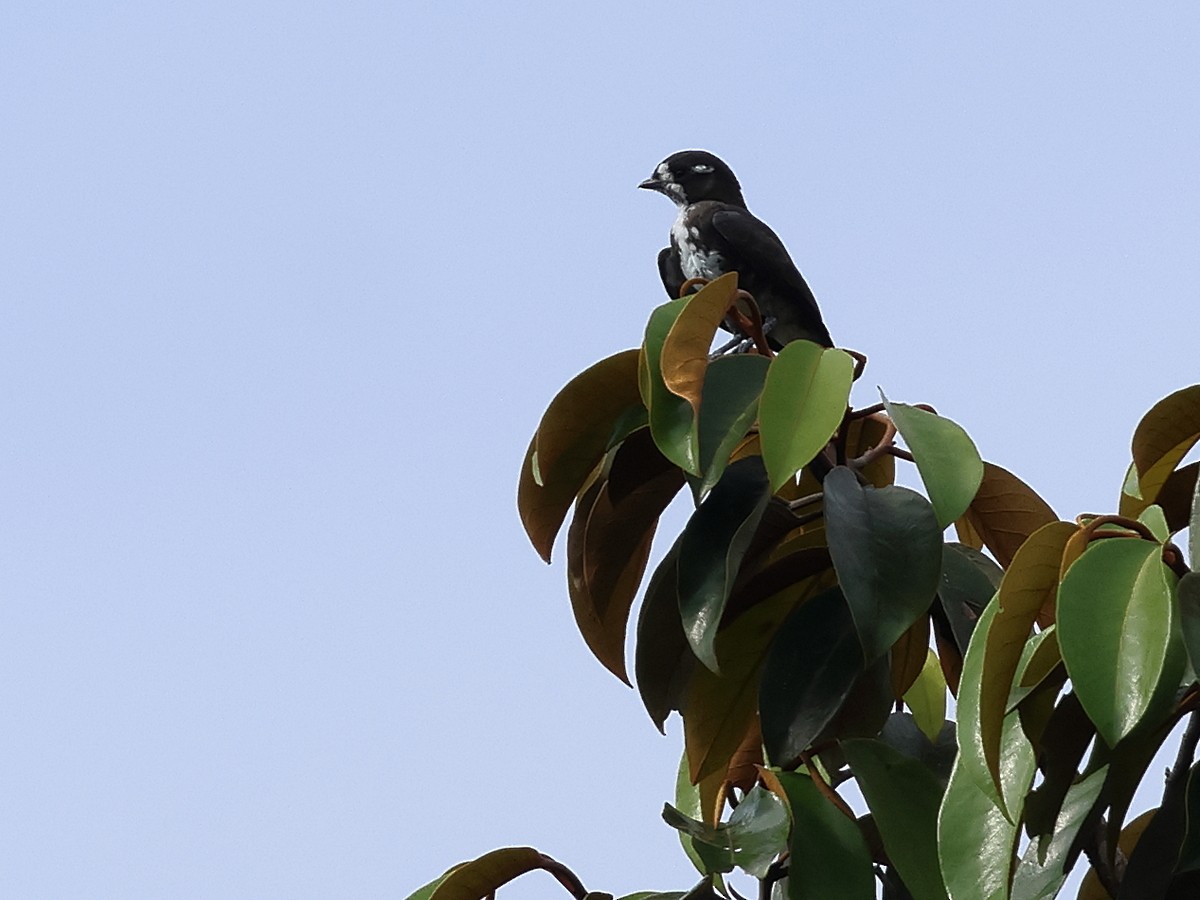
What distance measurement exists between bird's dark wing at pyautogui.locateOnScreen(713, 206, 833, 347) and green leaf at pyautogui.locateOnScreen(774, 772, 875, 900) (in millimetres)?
3143

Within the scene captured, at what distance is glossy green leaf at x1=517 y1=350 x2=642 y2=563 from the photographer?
5.90 ft

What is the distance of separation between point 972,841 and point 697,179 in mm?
4226

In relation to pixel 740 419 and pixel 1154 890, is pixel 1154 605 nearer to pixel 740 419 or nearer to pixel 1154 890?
pixel 1154 890

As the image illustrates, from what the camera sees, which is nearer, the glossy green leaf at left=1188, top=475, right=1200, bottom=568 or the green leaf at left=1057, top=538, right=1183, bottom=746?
the green leaf at left=1057, top=538, right=1183, bottom=746

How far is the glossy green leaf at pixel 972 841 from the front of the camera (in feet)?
4.58

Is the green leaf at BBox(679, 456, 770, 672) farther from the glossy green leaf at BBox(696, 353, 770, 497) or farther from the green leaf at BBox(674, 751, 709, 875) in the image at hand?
the green leaf at BBox(674, 751, 709, 875)

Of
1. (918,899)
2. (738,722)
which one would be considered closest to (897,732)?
(738,722)

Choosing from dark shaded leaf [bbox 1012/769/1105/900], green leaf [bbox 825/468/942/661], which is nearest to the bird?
green leaf [bbox 825/468/942/661]

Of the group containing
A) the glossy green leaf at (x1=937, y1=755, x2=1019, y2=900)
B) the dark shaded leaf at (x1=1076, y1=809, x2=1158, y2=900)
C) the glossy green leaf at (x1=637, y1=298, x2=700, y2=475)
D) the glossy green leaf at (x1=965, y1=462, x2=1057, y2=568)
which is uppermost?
the glossy green leaf at (x1=637, y1=298, x2=700, y2=475)

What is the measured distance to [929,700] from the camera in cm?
205

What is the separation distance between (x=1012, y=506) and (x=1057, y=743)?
18.5 inches

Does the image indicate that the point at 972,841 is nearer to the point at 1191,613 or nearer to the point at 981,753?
the point at 981,753

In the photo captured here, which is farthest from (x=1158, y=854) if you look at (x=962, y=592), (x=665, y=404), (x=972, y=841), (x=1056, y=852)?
(x=665, y=404)

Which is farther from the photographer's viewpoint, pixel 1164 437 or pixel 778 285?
pixel 778 285
